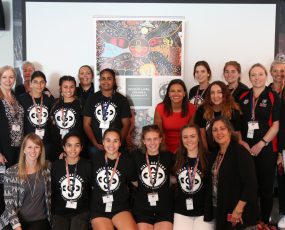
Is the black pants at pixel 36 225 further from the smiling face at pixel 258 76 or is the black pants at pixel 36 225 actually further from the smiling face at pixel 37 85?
the smiling face at pixel 258 76

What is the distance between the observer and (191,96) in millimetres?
4211

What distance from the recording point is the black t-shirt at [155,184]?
3143 millimetres

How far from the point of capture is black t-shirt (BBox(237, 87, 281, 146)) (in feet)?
11.4

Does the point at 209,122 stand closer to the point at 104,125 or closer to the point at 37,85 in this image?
the point at 104,125

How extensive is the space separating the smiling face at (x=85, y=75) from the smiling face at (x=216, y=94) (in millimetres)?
1531

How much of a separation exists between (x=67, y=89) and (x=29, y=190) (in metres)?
1.16

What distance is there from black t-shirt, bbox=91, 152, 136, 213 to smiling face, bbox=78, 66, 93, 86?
1.28 meters

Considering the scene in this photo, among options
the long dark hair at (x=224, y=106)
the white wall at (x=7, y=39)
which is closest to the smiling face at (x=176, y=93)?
the long dark hair at (x=224, y=106)

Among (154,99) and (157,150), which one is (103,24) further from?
(157,150)

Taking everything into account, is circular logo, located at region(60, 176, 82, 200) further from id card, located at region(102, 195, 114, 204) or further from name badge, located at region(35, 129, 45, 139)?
name badge, located at region(35, 129, 45, 139)

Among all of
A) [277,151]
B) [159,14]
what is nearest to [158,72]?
[159,14]

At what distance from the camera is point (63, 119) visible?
375cm

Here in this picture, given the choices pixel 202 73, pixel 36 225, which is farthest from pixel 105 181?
pixel 202 73

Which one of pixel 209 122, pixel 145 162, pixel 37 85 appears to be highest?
pixel 37 85
